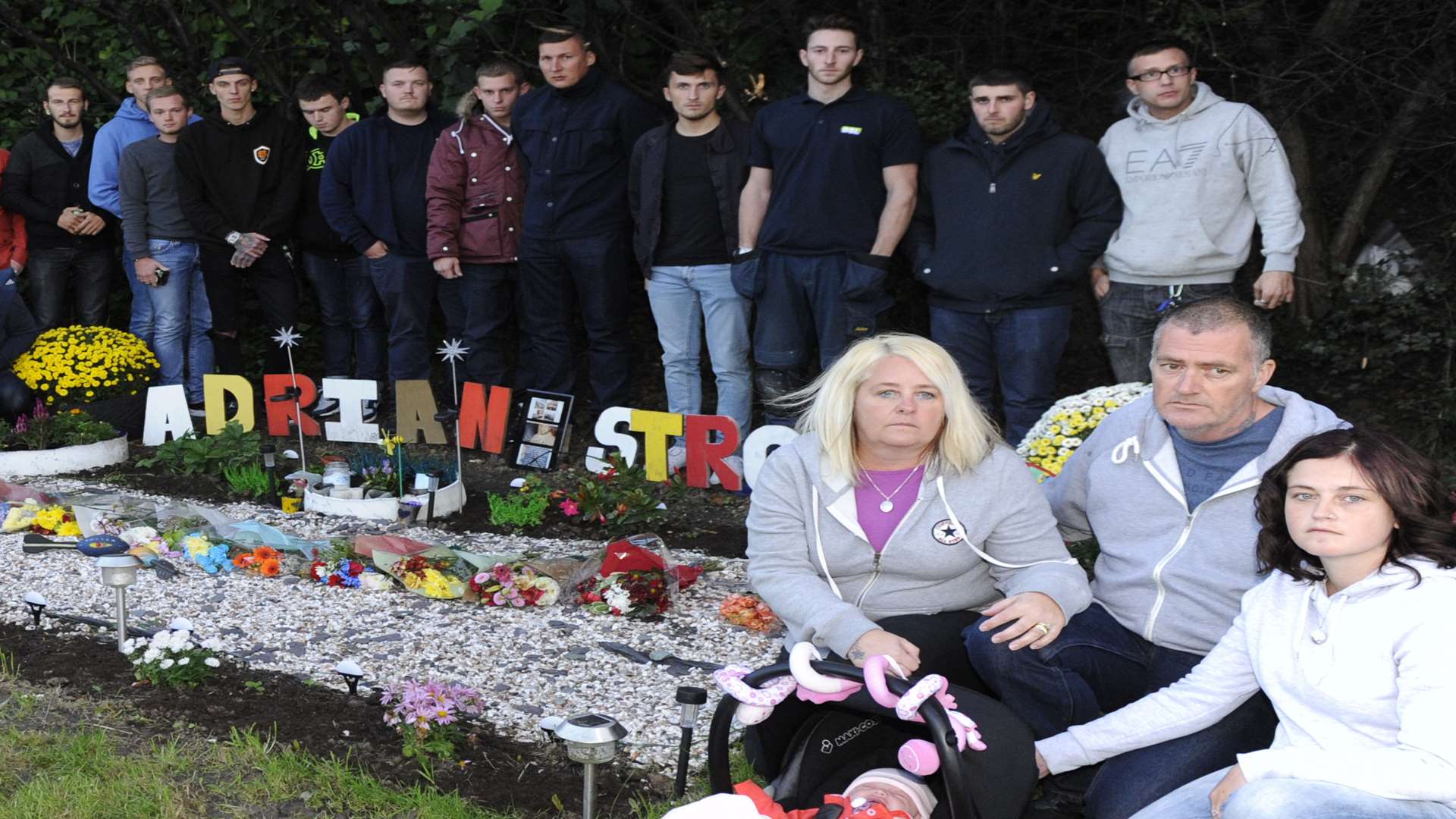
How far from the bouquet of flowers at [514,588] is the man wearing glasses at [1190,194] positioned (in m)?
2.62

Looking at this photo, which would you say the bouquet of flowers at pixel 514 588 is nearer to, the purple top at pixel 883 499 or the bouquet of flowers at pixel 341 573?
the bouquet of flowers at pixel 341 573

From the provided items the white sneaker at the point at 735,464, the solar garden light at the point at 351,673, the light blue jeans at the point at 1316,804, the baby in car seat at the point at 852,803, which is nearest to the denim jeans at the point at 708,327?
the white sneaker at the point at 735,464

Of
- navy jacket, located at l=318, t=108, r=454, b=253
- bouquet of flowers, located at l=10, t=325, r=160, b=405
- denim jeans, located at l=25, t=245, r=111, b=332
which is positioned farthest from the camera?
denim jeans, located at l=25, t=245, r=111, b=332

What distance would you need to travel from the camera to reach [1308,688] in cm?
273

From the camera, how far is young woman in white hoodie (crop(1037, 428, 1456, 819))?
256cm

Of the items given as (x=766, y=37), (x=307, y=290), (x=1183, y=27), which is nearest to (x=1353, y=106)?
(x=1183, y=27)

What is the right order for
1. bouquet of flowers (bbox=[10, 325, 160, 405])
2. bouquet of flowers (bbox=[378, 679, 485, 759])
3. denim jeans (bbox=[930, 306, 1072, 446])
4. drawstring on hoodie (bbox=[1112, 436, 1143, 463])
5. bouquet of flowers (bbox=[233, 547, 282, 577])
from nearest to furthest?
drawstring on hoodie (bbox=[1112, 436, 1143, 463]) → bouquet of flowers (bbox=[378, 679, 485, 759]) → bouquet of flowers (bbox=[233, 547, 282, 577]) → denim jeans (bbox=[930, 306, 1072, 446]) → bouquet of flowers (bbox=[10, 325, 160, 405])

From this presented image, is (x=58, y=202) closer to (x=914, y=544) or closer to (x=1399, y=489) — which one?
(x=914, y=544)

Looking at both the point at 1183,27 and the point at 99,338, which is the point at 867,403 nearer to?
the point at 1183,27

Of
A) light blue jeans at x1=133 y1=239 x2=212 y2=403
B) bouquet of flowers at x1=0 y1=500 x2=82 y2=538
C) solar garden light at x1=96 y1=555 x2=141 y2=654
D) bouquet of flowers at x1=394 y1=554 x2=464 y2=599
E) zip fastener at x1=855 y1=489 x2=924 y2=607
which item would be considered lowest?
bouquet of flowers at x1=394 y1=554 x2=464 y2=599

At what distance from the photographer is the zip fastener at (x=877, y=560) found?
339 cm

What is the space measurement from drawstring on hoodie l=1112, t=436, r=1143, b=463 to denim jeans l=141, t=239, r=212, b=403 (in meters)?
6.21

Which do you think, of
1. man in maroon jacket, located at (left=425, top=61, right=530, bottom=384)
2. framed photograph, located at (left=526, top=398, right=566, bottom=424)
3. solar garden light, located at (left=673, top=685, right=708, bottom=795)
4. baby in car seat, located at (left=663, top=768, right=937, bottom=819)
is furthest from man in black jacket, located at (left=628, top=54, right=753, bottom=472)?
baby in car seat, located at (left=663, top=768, right=937, bottom=819)

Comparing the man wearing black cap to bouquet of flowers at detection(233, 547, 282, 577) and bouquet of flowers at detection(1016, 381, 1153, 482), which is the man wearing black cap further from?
bouquet of flowers at detection(1016, 381, 1153, 482)
